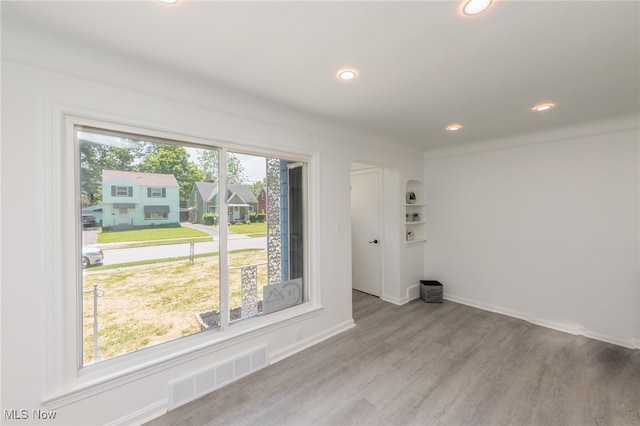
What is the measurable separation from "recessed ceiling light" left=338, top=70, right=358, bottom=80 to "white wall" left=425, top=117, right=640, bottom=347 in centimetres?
283

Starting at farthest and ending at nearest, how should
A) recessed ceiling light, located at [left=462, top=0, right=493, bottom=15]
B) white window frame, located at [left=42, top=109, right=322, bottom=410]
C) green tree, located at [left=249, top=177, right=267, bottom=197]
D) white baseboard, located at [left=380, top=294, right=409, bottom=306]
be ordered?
white baseboard, located at [left=380, top=294, right=409, bottom=306], green tree, located at [left=249, top=177, right=267, bottom=197], white window frame, located at [left=42, top=109, right=322, bottom=410], recessed ceiling light, located at [left=462, top=0, right=493, bottom=15]

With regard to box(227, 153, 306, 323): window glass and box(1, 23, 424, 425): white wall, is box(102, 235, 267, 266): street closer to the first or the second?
box(227, 153, 306, 323): window glass

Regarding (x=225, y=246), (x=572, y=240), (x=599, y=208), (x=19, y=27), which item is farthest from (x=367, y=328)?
(x=19, y=27)

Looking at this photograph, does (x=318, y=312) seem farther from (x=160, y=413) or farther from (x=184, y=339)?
(x=160, y=413)

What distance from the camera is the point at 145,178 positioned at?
6.40ft

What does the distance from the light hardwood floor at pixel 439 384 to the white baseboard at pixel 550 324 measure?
11 cm

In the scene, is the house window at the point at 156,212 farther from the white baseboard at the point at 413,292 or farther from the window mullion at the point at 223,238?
the white baseboard at the point at 413,292

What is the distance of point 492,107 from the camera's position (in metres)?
2.52

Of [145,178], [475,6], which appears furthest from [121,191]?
[475,6]

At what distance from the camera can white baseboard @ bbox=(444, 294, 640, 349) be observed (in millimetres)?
2789

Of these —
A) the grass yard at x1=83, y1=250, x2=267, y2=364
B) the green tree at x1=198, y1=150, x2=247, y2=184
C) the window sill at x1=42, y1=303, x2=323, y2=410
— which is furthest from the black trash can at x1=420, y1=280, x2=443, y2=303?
the green tree at x1=198, y1=150, x2=247, y2=184

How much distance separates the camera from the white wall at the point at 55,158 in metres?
1.42

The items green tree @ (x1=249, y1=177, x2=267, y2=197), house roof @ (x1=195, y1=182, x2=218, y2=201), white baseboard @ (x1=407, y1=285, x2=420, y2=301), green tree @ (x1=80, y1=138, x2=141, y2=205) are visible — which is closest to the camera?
green tree @ (x1=80, y1=138, x2=141, y2=205)

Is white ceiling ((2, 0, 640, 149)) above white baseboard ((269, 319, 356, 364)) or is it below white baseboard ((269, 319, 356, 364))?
above
